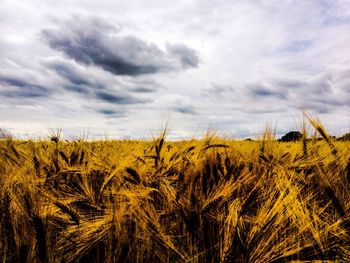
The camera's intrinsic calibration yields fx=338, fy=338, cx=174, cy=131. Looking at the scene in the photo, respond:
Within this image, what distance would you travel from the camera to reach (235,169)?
2166 mm

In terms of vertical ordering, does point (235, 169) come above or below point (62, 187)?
above

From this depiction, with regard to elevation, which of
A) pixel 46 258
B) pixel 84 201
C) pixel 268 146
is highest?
pixel 268 146

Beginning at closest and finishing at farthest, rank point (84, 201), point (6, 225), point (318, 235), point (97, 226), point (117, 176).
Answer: point (318, 235), point (97, 226), point (6, 225), point (84, 201), point (117, 176)

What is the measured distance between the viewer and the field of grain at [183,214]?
1.28m

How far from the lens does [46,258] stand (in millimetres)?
1320

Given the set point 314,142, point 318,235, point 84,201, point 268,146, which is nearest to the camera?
point 318,235

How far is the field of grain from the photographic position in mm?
1284

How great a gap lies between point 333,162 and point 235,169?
653 mm

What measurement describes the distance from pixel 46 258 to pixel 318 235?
104 cm

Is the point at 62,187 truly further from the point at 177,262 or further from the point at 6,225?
the point at 177,262

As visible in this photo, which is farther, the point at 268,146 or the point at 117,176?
the point at 268,146

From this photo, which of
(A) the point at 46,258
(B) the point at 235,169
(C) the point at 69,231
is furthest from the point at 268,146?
(A) the point at 46,258

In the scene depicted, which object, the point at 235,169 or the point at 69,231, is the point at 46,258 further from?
the point at 235,169

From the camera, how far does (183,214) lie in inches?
53.0
